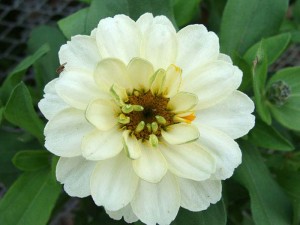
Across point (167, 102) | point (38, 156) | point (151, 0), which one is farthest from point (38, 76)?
point (167, 102)

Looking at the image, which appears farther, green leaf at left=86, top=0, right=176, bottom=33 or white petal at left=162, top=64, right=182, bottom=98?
green leaf at left=86, top=0, right=176, bottom=33

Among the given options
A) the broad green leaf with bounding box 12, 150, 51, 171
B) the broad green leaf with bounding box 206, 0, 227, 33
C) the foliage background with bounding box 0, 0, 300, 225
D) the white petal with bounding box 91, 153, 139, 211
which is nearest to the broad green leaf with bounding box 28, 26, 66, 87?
the foliage background with bounding box 0, 0, 300, 225

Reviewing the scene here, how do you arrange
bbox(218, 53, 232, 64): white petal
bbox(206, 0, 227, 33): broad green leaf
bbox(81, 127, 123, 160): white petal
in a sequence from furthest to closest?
bbox(206, 0, 227, 33): broad green leaf, bbox(218, 53, 232, 64): white petal, bbox(81, 127, 123, 160): white petal

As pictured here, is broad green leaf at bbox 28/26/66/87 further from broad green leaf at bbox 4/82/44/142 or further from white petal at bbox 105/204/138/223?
white petal at bbox 105/204/138/223

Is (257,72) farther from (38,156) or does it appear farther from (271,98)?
(38,156)

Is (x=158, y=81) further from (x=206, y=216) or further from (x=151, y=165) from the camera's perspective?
(x=206, y=216)

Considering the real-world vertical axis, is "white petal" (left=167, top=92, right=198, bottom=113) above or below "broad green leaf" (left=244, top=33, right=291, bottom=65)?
above

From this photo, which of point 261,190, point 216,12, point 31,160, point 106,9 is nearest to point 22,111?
point 31,160

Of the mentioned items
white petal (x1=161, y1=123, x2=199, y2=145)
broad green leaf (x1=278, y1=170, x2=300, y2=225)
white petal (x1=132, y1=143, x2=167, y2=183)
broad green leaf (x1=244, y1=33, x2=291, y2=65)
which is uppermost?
white petal (x1=161, y1=123, x2=199, y2=145)
